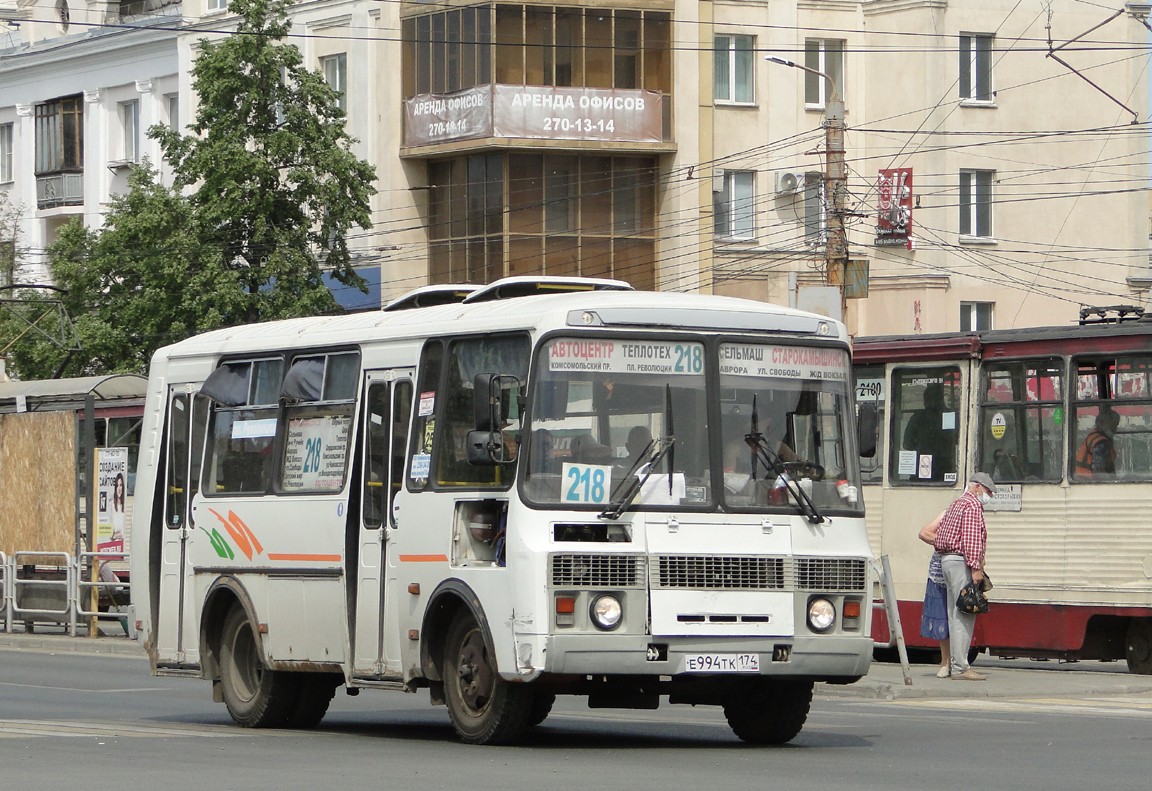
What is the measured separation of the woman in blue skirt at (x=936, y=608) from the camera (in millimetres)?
19484

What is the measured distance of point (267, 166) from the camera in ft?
130

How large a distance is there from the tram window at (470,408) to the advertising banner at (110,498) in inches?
634

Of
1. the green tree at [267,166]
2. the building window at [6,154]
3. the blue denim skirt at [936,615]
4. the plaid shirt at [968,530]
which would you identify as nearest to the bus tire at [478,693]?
the plaid shirt at [968,530]

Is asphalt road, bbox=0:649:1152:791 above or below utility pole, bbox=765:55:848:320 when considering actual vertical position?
below

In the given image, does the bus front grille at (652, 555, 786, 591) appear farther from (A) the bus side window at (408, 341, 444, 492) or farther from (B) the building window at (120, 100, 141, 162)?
(B) the building window at (120, 100, 141, 162)

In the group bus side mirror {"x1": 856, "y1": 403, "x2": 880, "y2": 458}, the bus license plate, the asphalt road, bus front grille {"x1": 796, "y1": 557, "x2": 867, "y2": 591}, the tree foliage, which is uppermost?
the tree foliage

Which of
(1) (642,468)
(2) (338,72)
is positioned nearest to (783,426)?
(1) (642,468)

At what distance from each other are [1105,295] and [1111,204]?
2.35 metres

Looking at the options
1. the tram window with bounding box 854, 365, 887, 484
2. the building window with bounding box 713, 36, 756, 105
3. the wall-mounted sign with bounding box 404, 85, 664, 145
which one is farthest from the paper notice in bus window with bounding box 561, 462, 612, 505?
the building window with bounding box 713, 36, 756, 105

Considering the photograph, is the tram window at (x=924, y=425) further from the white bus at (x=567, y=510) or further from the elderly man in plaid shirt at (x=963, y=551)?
the white bus at (x=567, y=510)

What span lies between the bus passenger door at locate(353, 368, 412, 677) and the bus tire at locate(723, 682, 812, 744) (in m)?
2.17

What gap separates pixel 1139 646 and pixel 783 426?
29.2 ft

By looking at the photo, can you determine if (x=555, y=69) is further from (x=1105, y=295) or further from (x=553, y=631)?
(x=553, y=631)

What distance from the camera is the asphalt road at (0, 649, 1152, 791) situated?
11.0 meters
